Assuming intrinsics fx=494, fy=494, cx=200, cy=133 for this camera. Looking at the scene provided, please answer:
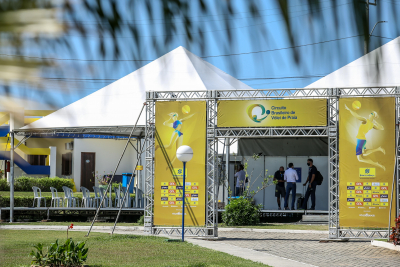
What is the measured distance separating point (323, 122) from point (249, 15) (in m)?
12.7

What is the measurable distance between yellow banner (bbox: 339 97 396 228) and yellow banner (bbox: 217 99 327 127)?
0.69 meters

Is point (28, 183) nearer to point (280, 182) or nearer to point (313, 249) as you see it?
point (313, 249)

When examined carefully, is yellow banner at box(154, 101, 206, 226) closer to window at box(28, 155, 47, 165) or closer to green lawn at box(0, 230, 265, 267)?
green lawn at box(0, 230, 265, 267)

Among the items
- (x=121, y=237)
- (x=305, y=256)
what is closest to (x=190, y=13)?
(x=305, y=256)

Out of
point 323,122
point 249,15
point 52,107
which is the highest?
point 323,122

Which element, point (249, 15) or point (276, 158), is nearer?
point (249, 15)

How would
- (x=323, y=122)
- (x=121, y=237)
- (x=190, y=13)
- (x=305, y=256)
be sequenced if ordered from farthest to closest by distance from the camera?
(x=323, y=122) < (x=121, y=237) < (x=305, y=256) < (x=190, y=13)

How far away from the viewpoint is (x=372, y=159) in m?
13.0

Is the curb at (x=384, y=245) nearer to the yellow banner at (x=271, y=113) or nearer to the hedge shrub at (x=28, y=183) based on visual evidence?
the yellow banner at (x=271, y=113)

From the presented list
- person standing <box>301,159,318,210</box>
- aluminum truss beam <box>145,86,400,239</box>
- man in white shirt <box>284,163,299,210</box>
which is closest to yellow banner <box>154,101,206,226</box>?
aluminum truss beam <box>145,86,400,239</box>

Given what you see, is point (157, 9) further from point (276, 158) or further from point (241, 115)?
point (276, 158)

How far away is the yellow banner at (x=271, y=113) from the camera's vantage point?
13383 millimetres

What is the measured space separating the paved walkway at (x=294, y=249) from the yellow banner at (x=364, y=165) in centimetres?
85

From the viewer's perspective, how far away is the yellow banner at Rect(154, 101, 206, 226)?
13.9 m
